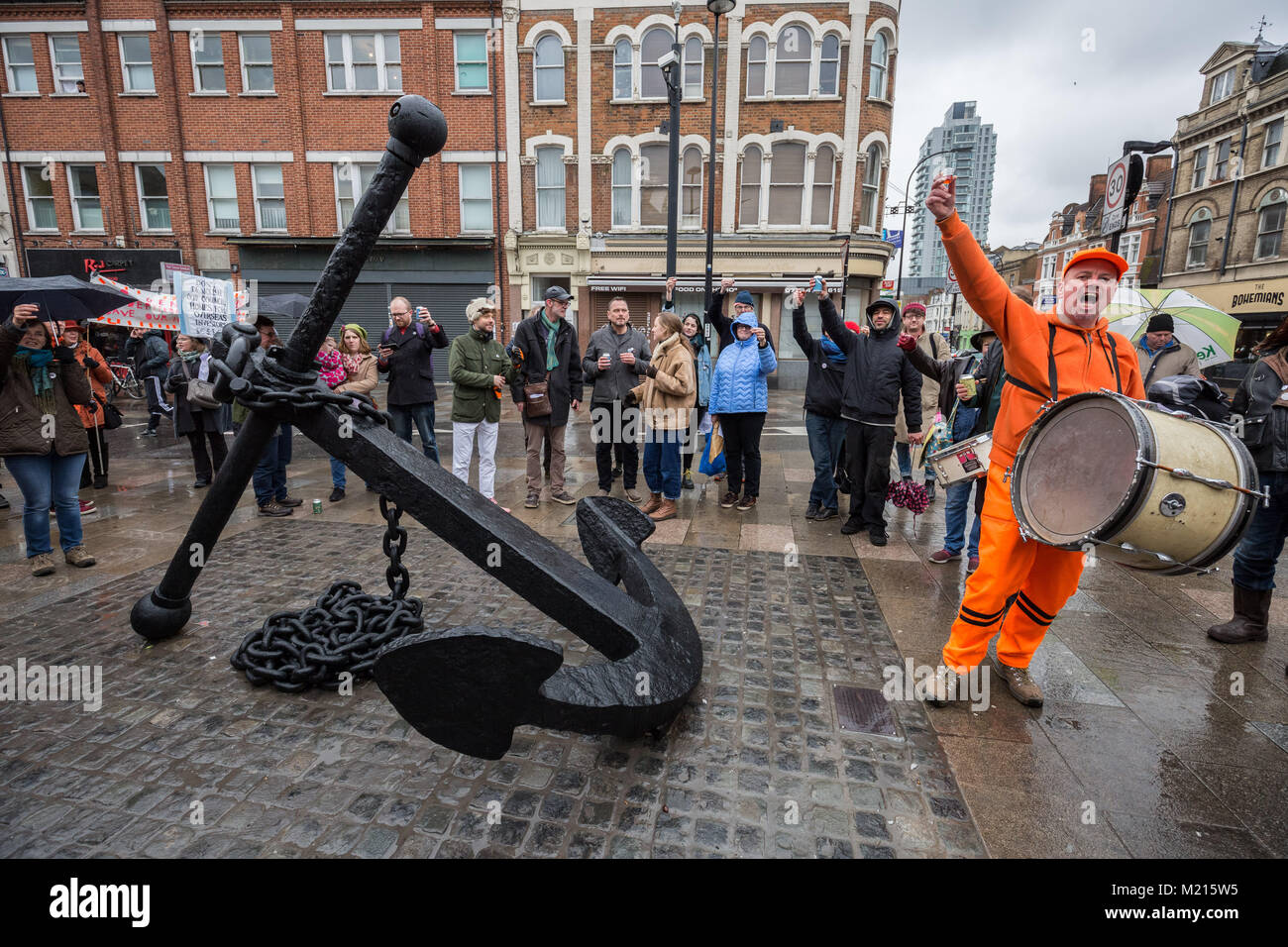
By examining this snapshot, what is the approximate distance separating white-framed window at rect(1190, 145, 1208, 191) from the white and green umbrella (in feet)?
104

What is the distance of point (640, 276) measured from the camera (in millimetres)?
18781

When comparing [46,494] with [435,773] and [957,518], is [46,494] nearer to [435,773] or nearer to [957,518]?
[435,773]

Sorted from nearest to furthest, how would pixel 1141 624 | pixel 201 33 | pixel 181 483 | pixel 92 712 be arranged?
pixel 92 712 < pixel 1141 624 < pixel 181 483 < pixel 201 33

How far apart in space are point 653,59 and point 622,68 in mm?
908

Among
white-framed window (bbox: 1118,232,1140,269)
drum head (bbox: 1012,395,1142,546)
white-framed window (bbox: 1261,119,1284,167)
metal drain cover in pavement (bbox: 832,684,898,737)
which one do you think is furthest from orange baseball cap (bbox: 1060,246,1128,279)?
white-framed window (bbox: 1118,232,1140,269)

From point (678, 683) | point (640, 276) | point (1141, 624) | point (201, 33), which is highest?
point (201, 33)

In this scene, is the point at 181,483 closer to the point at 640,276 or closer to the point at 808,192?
the point at 640,276

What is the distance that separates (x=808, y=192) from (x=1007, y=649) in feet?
58.5

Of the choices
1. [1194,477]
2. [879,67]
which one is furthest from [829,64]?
[1194,477]

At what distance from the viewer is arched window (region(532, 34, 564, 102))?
18016mm

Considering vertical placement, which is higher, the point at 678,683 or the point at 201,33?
the point at 201,33

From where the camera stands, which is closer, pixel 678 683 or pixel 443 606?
pixel 678 683

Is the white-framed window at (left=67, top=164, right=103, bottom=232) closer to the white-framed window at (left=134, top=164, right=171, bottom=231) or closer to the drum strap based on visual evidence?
the white-framed window at (left=134, top=164, right=171, bottom=231)
